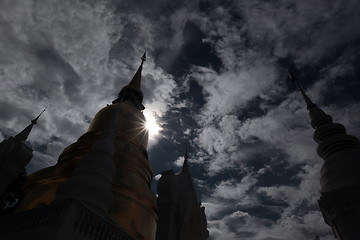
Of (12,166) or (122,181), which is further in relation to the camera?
(12,166)

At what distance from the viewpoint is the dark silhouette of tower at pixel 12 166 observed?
1103 cm

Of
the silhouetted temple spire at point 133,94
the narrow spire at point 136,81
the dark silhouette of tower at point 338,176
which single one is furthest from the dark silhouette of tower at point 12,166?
the dark silhouette of tower at point 338,176

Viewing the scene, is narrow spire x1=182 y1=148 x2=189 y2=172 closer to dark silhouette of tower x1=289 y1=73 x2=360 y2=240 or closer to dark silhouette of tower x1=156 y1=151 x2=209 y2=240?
dark silhouette of tower x1=156 y1=151 x2=209 y2=240

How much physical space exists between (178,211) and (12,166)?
24.4 feet

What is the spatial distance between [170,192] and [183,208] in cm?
98

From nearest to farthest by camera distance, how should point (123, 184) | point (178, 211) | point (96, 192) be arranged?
point (96, 192), point (123, 184), point (178, 211)

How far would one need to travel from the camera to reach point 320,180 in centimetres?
1052


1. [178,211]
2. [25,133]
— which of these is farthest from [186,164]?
[25,133]

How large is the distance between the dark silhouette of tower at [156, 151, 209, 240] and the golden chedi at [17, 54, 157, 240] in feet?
2.11

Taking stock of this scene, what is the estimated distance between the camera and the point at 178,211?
12312mm

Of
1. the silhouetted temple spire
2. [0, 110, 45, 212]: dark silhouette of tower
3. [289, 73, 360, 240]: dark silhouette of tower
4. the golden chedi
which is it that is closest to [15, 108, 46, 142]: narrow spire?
[0, 110, 45, 212]: dark silhouette of tower

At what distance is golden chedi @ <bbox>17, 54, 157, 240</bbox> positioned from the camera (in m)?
10.1

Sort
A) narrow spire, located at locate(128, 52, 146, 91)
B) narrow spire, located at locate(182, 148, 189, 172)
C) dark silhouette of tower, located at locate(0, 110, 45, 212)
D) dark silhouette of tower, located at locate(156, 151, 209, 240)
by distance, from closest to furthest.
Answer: dark silhouette of tower, located at locate(0, 110, 45, 212) → dark silhouette of tower, located at locate(156, 151, 209, 240) → narrow spire, located at locate(182, 148, 189, 172) → narrow spire, located at locate(128, 52, 146, 91)

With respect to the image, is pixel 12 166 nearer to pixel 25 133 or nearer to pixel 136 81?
pixel 25 133
